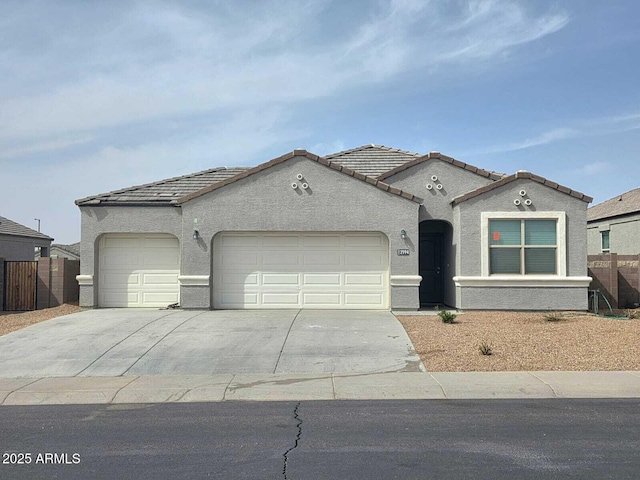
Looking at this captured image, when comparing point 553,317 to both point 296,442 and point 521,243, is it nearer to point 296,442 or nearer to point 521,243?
point 521,243

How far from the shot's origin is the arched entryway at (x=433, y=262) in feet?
61.8

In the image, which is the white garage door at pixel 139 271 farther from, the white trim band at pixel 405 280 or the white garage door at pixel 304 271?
the white trim band at pixel 405 280

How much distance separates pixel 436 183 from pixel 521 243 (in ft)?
10.3

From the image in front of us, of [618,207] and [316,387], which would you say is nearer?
[316,387]

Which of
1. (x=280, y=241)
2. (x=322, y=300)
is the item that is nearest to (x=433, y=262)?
(x=322, y=300)

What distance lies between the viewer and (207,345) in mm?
12438

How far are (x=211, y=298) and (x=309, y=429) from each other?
10.1m

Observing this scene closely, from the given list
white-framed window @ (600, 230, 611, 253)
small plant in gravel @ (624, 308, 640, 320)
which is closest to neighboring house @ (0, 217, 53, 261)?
small plant in gravel @ (624, 308, 640, 320)

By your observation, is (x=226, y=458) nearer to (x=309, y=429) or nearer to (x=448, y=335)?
(x=309, y=429)

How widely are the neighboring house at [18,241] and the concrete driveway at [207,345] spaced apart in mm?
15343

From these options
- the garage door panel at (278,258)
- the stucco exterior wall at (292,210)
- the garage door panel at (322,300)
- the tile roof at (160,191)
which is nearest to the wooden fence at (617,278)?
the stucco exterior wall at (292,210)

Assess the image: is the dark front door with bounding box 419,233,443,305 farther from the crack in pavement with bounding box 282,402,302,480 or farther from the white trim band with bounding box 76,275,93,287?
the crack in pavement with bounding box 282,402,302,480

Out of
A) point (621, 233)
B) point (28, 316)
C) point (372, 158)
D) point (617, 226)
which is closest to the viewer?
point (28, 316)

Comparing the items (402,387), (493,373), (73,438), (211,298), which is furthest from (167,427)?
(211,298)
